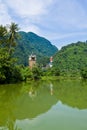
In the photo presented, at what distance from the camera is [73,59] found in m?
129

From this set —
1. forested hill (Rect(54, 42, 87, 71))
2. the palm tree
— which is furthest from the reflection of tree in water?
forested hill (Rect(54, 42, 87, 71))

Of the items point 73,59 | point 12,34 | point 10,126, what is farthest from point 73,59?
point 10,126

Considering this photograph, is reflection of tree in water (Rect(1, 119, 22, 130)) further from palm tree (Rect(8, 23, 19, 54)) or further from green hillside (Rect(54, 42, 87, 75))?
green hillside (Rect(54, 42, 87, 75))

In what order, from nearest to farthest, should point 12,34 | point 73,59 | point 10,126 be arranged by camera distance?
point 10,126, point 12,34, point 73,59

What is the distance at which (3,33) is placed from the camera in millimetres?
38844

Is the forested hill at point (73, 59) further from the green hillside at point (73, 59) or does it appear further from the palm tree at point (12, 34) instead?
the palm tree at point (12, 34)

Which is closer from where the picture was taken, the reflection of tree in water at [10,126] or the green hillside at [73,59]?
the reflection of tree in water at [10,126]

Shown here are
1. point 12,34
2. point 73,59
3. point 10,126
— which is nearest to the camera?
point 10,126

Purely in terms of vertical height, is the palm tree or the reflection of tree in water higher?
the palm tree

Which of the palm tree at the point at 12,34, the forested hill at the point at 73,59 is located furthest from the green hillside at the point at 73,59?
the palm tree at the point at 12,34

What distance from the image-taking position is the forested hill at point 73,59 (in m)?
120

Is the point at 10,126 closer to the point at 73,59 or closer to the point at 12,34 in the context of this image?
the point at 12,34

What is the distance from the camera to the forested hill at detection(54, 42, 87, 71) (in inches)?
4722

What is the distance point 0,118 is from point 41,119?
1838mm
